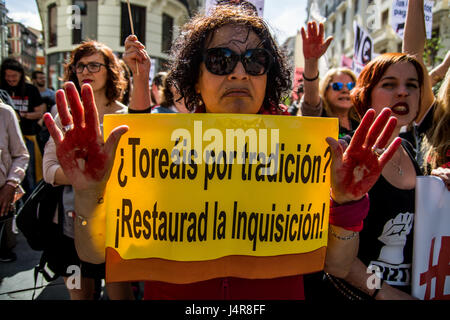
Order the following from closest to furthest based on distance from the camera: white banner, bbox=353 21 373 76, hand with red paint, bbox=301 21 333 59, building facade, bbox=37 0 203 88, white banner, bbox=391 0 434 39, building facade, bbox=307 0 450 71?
1. hand with red paint, bbox=301 21 333 59
2. white banner, bbox=391 0 434 39
3. white banner, bbox=353 21 373 76
4. building facade, bbox=37 0 203 88
5. building facade, bbox=307 0 450 71

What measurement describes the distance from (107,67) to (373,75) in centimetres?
171

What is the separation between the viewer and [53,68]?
1170 cm

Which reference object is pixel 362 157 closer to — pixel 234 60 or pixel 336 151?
pixel 336 151

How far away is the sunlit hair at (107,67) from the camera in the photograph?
2.11 meters

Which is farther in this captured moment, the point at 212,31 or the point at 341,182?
the point at 212,31

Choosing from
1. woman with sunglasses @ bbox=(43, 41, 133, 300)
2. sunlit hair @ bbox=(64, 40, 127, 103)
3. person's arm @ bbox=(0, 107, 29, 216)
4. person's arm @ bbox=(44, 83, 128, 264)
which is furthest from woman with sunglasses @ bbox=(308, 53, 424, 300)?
person's arm @ bbox=(0, 107, 29, 216)

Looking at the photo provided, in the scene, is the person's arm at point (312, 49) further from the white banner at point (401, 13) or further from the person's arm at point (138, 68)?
the white banner at point (401, 13)

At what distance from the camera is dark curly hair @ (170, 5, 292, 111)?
3.87ft

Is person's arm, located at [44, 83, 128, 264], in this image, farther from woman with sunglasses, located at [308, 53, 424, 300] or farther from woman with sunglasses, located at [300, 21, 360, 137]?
woman with sunglasses, located at [300, 21, 360, 137]

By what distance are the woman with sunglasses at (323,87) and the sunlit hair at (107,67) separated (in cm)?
130

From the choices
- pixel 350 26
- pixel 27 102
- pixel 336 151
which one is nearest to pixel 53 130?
pixel 336 151

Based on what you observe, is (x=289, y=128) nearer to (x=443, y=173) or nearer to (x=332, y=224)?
(x=332, y=224)
